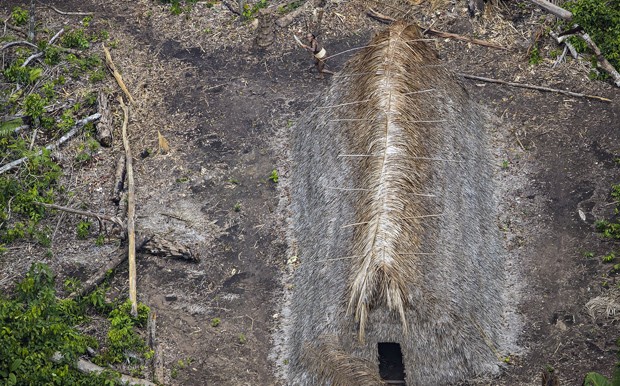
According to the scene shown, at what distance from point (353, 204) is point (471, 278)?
1.93 meters

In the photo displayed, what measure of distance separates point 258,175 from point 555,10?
258 inches

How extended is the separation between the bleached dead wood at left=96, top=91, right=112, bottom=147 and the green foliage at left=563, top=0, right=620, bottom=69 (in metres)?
8.79

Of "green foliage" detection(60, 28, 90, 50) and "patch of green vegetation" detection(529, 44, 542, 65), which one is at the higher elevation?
"green foliage" detection(60, 28, 90, 50)

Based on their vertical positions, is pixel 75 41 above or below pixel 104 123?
above

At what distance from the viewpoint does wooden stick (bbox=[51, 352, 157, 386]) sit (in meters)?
12.2

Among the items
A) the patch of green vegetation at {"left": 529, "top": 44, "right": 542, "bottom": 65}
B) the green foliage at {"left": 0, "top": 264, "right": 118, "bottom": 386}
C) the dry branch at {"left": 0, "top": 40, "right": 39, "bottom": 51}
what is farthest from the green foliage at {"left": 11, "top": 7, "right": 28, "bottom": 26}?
the patch of green vegetation at {"left": 529, "top": 44, "right": 542, "bottom": 65}

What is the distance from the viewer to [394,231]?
12.2 metres

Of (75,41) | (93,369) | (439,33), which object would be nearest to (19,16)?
(75,41)

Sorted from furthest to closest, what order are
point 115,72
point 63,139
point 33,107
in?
point 115,72 → point 33,107 → point 63,139

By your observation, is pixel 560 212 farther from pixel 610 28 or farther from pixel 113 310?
pixel 113 310

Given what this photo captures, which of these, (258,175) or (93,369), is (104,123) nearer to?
(258,175)

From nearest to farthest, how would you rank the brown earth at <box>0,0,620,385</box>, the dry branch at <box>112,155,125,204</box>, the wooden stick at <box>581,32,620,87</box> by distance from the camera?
the brown earth at <box>0,0,620,385</box>
the dry branch at <box>112,155,125,204</box>
the wooden stick at <box>581,32,620,87</box>

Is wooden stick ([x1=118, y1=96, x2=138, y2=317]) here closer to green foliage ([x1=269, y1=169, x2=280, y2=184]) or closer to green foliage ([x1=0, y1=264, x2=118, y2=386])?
green foliage ([x1=0, y1=264, x2=118, y2=386])

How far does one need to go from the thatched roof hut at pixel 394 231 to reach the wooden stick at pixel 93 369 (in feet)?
6.55
